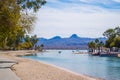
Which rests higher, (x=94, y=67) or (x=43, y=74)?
(x=43, y=74)

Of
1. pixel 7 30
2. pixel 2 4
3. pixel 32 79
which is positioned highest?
pixel 2 4

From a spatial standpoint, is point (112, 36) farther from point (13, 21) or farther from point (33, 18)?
point (13, 21)

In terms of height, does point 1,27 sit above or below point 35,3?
below

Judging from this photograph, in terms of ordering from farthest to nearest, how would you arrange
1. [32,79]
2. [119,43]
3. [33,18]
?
1. [119,43]
2. [33,18]
3. [32,79]

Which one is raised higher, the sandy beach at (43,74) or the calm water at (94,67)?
the sandy beach at (43,74)

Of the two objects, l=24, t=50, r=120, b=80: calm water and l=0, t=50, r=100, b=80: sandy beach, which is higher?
l=0, t=50, r=100, b=80: sandy beach

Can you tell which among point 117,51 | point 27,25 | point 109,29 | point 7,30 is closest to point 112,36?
point 109,29

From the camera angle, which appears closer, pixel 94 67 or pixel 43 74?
pixel 43 74

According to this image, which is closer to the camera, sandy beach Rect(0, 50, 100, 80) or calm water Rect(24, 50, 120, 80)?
sandy beach Rect(0, 50, 100, 80)

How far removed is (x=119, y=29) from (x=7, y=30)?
146640mm

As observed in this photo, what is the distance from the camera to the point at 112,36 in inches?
6959

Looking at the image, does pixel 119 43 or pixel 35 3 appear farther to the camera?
pixel 119 43

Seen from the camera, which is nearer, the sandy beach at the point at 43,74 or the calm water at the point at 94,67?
the sandy beach at the point at 43,74

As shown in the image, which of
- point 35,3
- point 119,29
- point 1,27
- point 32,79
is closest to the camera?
point 32,79
